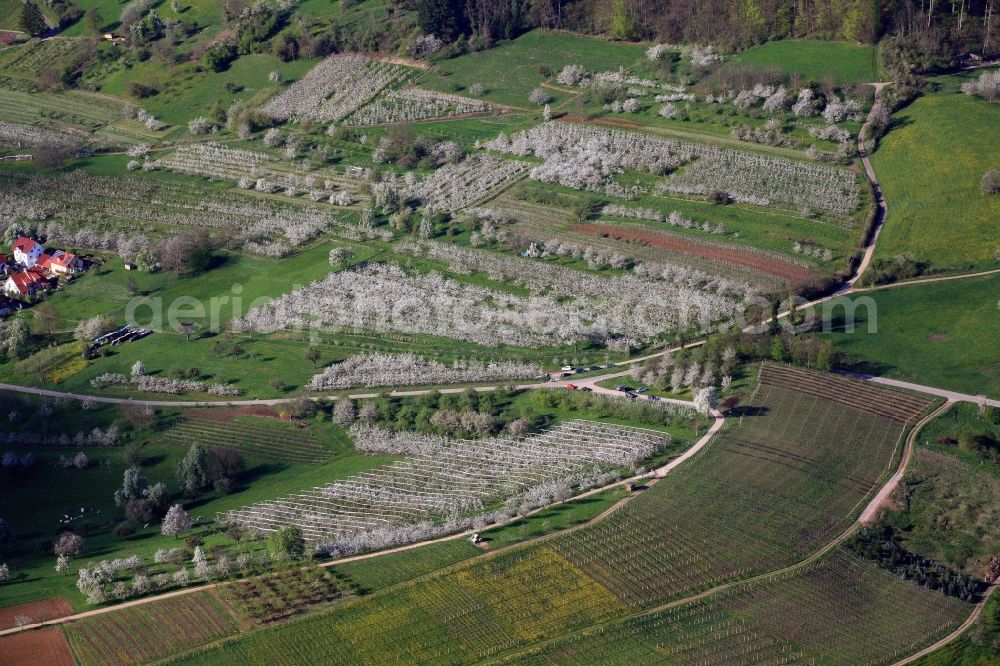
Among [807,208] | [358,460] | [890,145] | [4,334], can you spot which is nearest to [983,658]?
[358,460]

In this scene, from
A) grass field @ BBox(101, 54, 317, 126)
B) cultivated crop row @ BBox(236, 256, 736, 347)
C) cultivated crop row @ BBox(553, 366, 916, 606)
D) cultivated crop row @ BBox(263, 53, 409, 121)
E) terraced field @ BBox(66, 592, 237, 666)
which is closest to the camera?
terraced field @ BBox(66, 592, 237, 666)

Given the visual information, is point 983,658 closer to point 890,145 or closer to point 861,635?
point 861,635

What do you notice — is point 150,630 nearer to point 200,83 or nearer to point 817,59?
point 817,59

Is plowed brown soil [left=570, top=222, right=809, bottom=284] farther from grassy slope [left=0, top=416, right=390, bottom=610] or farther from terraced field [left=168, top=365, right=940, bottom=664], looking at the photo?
grassy slope [left=0, top=416, right=390, bottom=610]

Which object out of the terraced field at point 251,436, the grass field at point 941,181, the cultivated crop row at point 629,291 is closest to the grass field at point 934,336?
the grass field at point 941,181

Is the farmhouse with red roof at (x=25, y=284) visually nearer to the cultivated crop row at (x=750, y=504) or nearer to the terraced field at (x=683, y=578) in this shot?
the terraced field at (x=683, y=578)

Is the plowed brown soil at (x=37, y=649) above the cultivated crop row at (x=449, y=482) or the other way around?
the other way around

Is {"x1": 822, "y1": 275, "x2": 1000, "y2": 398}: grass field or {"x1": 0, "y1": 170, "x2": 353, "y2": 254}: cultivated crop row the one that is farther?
{"x1": 0, "y1": 170, "x2": 353, "y2": 254}: cultivated crop row

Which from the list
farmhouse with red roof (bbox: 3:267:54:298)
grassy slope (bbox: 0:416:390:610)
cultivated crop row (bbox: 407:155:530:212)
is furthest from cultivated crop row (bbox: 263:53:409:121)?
grassy slope (bbox: 0:416:390:610)
